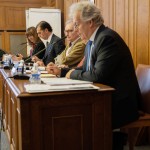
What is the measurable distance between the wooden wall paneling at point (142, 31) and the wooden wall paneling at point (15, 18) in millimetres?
3881

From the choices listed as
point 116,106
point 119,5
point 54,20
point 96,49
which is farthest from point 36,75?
point 54,20

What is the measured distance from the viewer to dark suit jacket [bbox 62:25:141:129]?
1573 millimetres

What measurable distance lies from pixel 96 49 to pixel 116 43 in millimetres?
124

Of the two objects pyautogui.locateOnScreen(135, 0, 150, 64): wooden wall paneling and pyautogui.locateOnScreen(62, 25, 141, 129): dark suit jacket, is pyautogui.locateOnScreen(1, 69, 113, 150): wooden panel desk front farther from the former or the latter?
pyautogui.locateOnScreen(135, 0, 150, 64): wooden wall paneling

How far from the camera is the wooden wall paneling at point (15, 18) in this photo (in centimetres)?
595

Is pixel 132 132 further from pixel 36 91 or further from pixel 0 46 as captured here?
pixel 0 46

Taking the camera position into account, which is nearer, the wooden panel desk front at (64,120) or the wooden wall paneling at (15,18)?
the wooden panel desk front at (64,120)

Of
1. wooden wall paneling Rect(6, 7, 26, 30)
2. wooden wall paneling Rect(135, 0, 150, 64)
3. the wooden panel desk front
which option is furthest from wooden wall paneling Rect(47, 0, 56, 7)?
the wooden panel desk front

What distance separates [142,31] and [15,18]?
4.05 meters

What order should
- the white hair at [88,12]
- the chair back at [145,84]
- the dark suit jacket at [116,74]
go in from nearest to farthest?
1. the dark suit jacket at [116,74]
2. the white hair at [88,12]
3. the chair back at [145,84]

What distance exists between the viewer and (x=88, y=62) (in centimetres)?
185

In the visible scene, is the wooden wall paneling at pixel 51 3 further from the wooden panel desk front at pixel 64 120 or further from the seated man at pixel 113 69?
the wooden panel desk front at pixel 64 120

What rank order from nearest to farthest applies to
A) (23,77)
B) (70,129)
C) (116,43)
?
(70,129) < (116,43) < (23,77)

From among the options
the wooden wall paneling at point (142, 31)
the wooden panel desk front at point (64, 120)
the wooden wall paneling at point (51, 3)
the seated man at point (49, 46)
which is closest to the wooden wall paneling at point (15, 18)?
the wooden wall paneling at point (51, 3)
